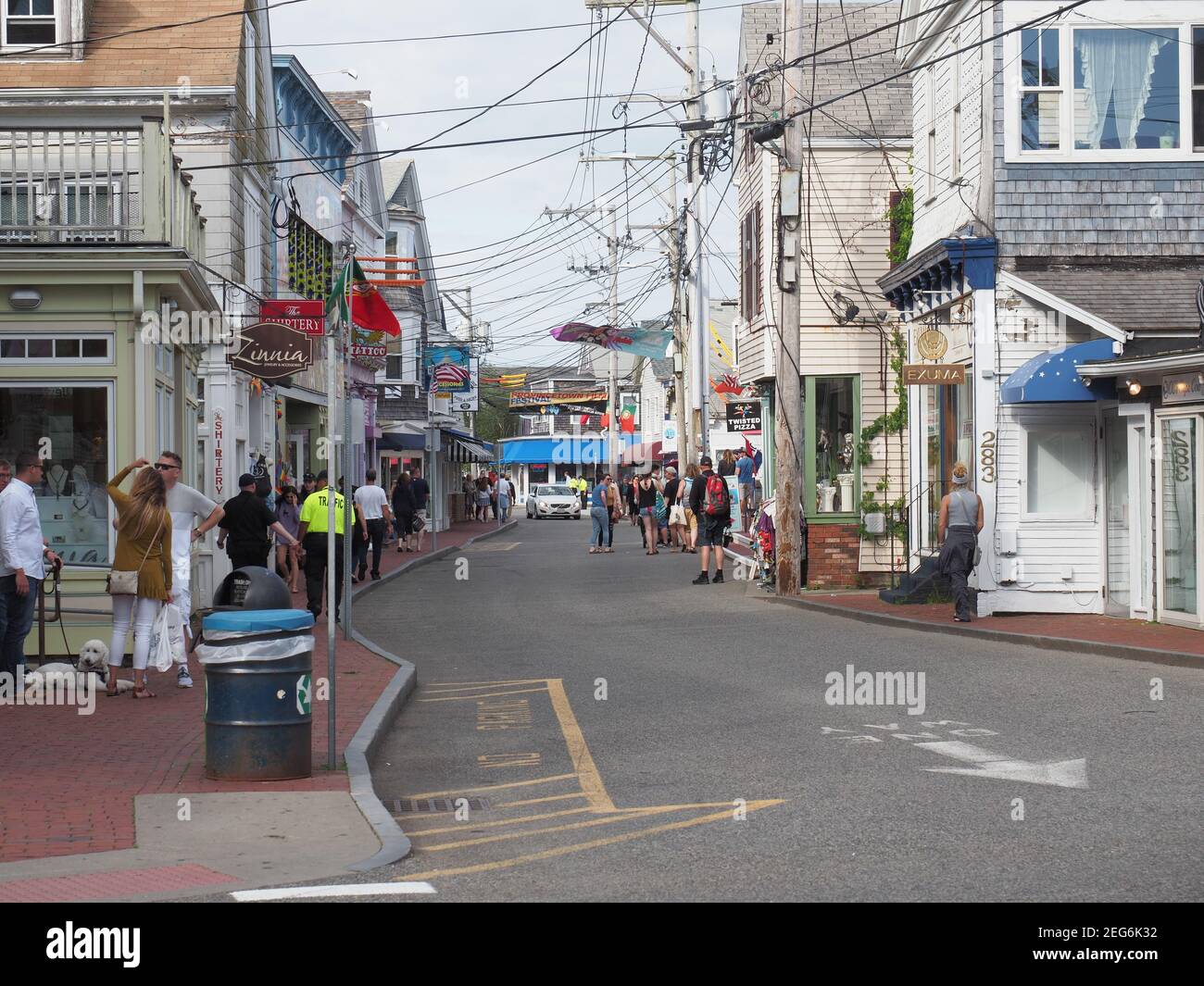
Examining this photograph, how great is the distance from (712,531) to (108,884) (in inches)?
775

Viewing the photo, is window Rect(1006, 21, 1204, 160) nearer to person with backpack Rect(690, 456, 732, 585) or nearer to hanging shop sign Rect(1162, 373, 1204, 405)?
hanging shop sign Rect(1162, 373, 1204, 405)

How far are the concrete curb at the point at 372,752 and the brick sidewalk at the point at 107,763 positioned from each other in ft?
0.36

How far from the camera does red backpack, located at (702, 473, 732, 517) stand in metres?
25.8

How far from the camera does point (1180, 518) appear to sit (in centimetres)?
1680

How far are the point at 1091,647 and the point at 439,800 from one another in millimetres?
8755

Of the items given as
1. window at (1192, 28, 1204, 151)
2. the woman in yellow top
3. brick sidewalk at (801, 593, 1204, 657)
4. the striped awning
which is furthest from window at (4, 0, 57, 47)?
the striped awning

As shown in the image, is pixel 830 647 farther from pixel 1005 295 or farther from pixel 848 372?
pixel 848 372

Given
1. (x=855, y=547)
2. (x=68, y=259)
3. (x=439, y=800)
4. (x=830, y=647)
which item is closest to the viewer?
(x=439, y=800)

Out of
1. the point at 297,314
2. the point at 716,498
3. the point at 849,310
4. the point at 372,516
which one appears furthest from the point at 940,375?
the point at 372,516

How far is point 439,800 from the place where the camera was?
29.3ft

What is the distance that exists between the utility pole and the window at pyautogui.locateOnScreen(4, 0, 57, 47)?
456 inches

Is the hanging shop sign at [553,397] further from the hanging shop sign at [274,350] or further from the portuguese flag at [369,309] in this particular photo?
the portuguese flag at [369,309]

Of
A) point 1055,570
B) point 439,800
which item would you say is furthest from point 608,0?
point 439,800

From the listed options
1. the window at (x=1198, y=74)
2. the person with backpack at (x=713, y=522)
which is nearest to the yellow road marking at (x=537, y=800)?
the window at (x=1198, y=74)
